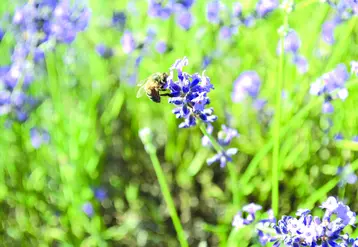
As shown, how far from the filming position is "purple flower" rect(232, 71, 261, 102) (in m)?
2.03

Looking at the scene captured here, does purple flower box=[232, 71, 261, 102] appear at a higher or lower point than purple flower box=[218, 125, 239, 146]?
higher

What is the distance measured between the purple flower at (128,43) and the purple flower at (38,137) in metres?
0.45

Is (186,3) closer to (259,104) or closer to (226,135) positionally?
(259,104)

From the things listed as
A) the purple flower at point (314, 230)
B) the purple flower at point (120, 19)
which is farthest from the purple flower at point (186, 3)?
the purple flower at point (314, 230)

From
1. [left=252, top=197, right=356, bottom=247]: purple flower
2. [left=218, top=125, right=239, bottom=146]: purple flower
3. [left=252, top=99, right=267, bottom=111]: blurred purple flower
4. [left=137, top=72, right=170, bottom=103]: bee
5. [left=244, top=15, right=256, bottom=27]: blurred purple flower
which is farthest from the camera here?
[left=252, top=99, right=267, bottom=111]: blurred purple flower

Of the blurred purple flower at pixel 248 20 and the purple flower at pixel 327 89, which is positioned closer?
the purple flower at pixel 327 89

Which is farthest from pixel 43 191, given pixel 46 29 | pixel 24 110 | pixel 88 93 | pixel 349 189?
pixel 349 189

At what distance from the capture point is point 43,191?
6.32 feet

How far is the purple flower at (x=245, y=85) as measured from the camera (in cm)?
203

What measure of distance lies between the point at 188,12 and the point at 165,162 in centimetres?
63

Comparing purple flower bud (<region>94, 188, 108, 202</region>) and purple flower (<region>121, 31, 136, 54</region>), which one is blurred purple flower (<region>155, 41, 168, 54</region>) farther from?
purple flower bud (<region>94, 188, 108, 202</region>)

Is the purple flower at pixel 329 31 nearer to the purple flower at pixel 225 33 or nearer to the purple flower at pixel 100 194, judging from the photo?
the purple flower at pixel 225 33

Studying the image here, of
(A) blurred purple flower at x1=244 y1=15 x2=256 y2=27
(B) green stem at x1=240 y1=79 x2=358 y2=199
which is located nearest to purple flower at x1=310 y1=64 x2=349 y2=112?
(B) green stem at x1=240 y1=79 x2=358 y2=199

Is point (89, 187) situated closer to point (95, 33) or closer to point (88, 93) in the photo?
point (88, 93)
